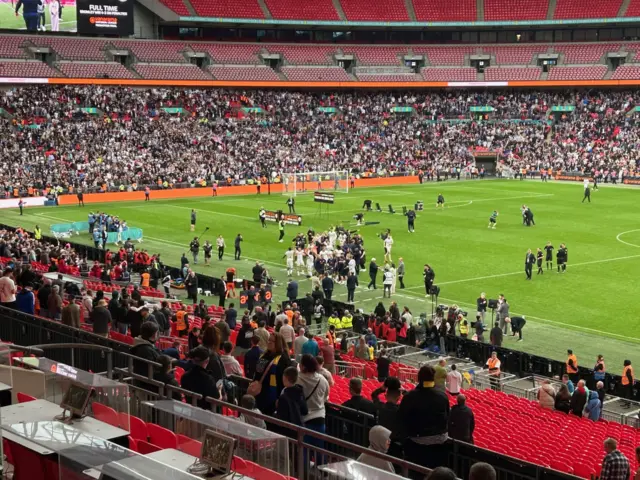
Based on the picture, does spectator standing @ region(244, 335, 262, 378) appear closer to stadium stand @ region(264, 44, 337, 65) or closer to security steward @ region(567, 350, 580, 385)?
security steward @ region(567, 350, 580, 385)

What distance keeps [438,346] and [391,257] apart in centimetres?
1533

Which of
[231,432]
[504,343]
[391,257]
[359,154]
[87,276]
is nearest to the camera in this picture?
[231,432]

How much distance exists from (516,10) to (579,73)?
9.41m

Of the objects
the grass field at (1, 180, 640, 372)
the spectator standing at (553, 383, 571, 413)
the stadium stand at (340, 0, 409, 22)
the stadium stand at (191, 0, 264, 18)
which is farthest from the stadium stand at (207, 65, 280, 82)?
the spectator standing at (553, 383, 571, 413)

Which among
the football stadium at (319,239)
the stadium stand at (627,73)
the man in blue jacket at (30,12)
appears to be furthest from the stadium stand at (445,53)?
the man in blue jacket at (30,12)

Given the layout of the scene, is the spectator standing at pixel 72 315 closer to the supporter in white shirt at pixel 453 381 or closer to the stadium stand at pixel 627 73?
the supporter in white shirt at pixel 453 381

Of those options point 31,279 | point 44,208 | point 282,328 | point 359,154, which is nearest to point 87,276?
point 31,279

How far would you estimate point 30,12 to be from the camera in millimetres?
73938

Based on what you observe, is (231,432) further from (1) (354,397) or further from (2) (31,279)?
(2) (31,279)

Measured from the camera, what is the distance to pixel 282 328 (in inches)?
677

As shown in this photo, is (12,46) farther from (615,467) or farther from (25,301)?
(615,467)

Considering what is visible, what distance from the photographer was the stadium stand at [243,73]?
81625 mm

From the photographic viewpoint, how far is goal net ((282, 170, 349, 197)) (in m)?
65.7

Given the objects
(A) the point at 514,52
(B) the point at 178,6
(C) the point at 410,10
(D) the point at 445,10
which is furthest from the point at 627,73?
(B) the point at 178,6
